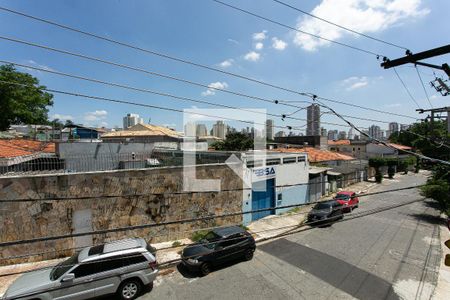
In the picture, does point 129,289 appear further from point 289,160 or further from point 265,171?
point 289,160

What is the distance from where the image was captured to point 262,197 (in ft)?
57.6

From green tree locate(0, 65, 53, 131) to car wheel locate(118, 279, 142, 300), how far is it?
28.3 meters

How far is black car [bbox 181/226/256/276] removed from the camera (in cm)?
984

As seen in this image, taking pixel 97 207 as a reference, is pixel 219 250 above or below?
below

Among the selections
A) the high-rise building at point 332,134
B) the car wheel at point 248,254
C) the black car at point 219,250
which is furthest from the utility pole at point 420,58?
the high-rise building at point 332,134

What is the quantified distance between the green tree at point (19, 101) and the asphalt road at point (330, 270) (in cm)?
2983

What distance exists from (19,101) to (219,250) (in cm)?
3318

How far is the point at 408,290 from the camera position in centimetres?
892

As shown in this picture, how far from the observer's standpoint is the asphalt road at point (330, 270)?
8680mm

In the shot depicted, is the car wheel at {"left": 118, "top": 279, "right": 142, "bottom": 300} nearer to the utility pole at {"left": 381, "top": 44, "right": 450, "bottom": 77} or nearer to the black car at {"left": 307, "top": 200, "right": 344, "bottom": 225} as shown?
the utility pole at {"left": 381, "top": 44, "right": 450, "bottom": 77}

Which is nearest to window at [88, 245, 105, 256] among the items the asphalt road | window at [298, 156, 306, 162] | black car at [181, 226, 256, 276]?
the asphalt road

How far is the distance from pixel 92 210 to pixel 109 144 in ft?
24.6

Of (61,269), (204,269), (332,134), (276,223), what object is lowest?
(276,223)

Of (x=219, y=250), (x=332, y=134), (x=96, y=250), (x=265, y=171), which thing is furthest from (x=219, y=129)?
(x=96, y=250)
